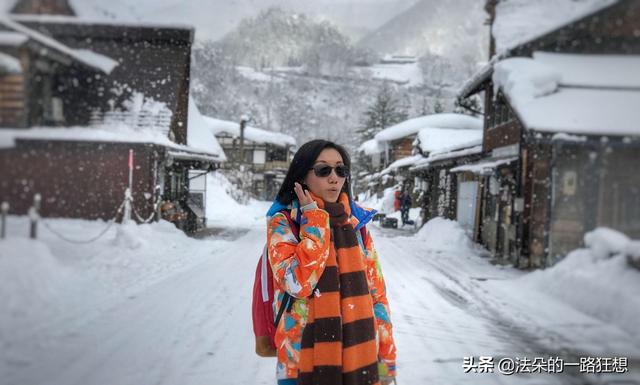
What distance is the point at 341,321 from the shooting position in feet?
5.26

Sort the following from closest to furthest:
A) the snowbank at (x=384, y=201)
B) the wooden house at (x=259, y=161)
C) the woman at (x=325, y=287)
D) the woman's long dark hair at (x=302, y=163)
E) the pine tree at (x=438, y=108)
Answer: the woman at (x=325, y=287) → the woman's long dark hair at (x=302, y=163) → the snowbank at (x=384, y=201) → the wooden house at (x=259, y=161) → the pine tree at (x=438, y=108)

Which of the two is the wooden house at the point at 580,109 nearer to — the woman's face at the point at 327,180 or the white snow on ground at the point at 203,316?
the white snow on ground at the point at 203,316

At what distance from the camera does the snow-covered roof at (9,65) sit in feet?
3.89

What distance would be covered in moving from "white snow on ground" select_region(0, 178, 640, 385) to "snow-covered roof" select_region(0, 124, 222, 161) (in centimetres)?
28

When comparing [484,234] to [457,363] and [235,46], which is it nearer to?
[457,363]

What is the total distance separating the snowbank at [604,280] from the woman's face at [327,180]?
1.61 meters

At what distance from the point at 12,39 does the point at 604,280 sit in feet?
13.0

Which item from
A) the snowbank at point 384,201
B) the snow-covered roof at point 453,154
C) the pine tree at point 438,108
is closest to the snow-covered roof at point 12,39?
the snowbank at point 384,201

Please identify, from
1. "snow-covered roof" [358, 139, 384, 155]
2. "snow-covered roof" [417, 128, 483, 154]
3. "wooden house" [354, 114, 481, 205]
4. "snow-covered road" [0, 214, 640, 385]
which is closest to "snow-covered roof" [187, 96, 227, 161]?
"snow-covered road" [0, 214, 640, 385]

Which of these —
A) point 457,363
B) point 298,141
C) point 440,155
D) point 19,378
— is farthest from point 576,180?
point 298,141

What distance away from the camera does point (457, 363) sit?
10.3ft

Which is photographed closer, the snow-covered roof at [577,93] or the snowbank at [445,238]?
the snow-covered roof at [577,93]

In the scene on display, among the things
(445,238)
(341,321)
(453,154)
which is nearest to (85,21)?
(341,321)

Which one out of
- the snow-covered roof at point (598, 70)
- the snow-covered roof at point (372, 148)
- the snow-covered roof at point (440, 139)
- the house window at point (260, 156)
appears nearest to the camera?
the snow-covered roof at point (598, 70)
